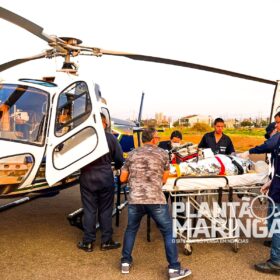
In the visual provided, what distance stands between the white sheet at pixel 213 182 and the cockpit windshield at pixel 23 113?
183 centimetres

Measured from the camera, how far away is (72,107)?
17.4 feet

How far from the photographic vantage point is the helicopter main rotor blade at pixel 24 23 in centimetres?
362

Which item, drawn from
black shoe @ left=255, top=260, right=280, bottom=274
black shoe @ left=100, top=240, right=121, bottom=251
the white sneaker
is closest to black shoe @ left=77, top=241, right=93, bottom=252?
black shoe @ left=100, top=240, right=121, bottom=251

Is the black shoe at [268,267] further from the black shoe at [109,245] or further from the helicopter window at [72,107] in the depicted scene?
the helicopter window at [72,107]

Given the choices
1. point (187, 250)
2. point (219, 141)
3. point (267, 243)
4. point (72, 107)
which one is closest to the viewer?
point (187, 250)

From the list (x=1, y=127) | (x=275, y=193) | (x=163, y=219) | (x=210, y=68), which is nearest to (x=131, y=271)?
(x=163, y=219)

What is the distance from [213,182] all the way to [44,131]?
7.47ft

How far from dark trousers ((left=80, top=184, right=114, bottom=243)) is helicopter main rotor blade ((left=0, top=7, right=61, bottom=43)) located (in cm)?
199

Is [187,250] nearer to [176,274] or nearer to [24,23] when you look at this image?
[176,274]

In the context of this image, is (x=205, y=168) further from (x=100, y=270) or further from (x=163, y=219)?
(x=100, y=270)

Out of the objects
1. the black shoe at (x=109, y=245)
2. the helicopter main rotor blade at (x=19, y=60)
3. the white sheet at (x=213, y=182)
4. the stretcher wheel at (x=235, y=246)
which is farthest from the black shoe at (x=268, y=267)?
the helicopter main rotor blade at (x=19, y=60)

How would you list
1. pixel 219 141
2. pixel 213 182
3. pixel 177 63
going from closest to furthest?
1. pixel 213 182
2. pixel 219 141
3. pixel 177 63

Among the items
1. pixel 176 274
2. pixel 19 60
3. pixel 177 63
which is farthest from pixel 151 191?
pixel 19 60

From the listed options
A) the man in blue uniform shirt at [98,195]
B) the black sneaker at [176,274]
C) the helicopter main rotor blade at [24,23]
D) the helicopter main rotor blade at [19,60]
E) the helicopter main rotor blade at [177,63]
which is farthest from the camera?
the helicopter main rotor blade at [19,60]
